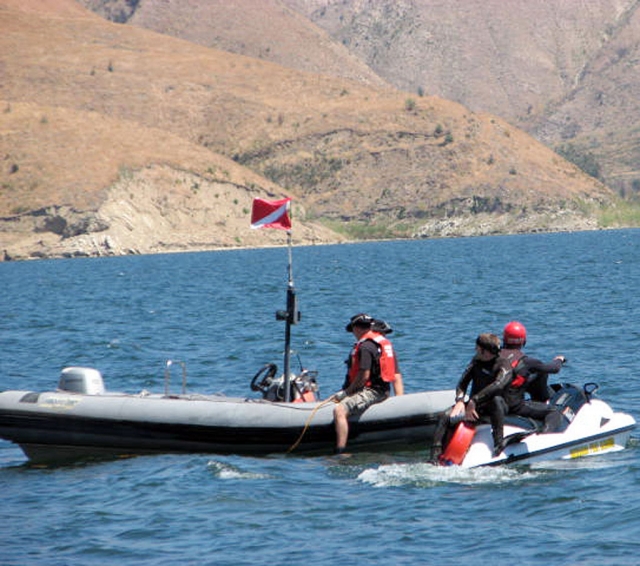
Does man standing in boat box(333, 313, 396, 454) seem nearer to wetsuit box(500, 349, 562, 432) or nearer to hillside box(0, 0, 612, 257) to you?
wetsuit box(500, 349, 562, 432)

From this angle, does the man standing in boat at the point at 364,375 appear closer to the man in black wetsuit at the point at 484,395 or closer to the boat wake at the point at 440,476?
the boat wake at the point at 440,476

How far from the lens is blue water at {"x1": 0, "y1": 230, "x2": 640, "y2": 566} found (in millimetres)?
10914

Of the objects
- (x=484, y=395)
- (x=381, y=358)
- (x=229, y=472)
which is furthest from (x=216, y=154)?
(x=484, y=395)

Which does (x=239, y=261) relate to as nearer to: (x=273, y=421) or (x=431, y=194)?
(x=431, y=194)

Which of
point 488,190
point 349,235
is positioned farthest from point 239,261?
point 488,190

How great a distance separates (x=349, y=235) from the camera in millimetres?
125688

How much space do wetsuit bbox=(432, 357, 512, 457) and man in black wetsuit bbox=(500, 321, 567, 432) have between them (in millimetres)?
185

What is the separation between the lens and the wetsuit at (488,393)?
511 inches

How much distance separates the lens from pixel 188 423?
47.0 feet

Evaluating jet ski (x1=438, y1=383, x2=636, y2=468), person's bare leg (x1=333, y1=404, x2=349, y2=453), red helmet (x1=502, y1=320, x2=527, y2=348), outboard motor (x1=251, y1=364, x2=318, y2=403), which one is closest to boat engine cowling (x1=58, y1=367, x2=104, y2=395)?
outboard motor (x1=251, y1=364, x2=318, y2=403)

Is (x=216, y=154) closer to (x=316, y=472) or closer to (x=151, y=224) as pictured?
(x=151, y=224)

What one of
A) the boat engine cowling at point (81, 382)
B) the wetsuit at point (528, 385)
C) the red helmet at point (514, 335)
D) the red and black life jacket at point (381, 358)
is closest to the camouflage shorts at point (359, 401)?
the red and black life jacket at point (381, 358)

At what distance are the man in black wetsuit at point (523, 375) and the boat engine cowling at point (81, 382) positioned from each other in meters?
5.12

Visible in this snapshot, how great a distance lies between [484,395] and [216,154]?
381 ft
